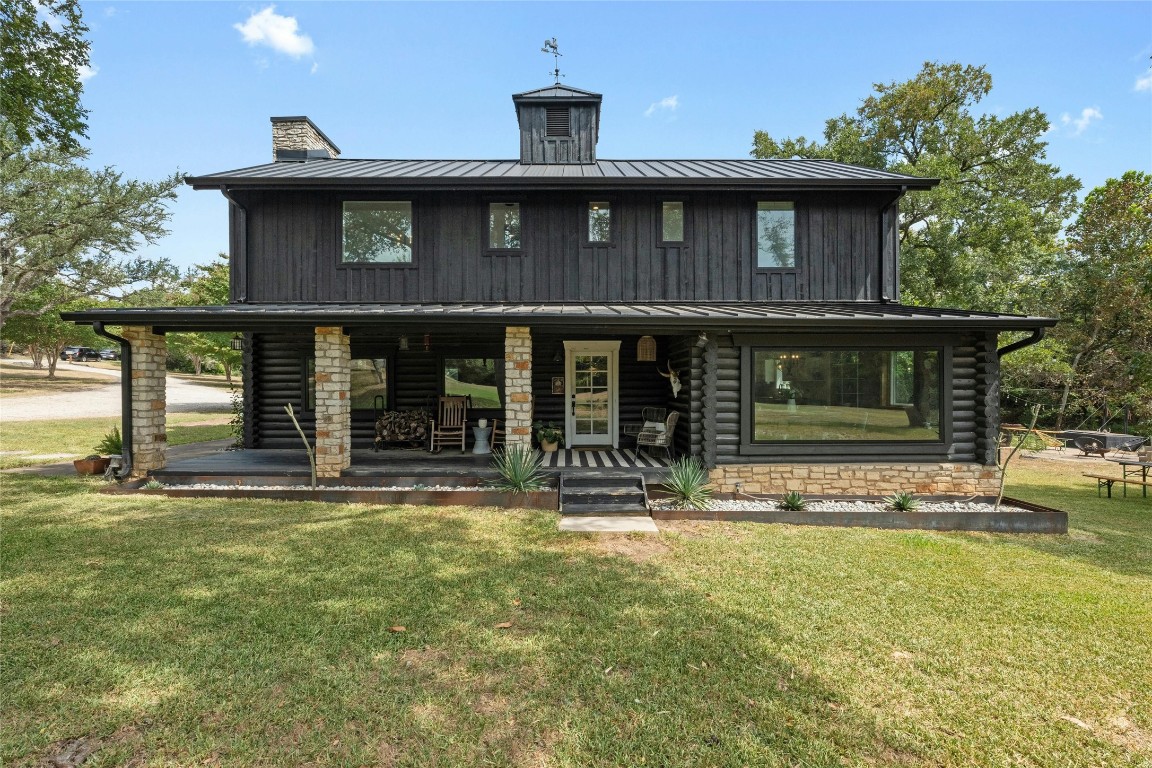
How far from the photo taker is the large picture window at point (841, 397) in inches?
300

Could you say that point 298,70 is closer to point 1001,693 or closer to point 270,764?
point 270,764

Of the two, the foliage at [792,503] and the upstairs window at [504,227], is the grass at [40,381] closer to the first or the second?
the upstairs window at [504,227]

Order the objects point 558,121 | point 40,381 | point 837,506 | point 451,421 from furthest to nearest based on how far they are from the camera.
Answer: point 40,381, point 558,121, point 451,421, point 837,506

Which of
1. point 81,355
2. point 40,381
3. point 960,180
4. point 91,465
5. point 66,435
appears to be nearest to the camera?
point 91,465

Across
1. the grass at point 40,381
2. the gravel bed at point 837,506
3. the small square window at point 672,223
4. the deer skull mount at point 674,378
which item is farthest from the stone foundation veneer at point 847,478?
the grass at point 40,381

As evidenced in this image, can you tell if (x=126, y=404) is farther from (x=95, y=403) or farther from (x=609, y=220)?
(x=95, y=403)

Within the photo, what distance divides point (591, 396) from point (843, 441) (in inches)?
187

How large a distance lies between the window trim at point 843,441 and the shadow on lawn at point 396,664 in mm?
3680

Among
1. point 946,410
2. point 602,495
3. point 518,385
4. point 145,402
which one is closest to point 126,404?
→ point 145,402

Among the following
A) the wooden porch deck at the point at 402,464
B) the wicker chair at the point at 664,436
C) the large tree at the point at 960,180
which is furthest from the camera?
the large tree at the point at 960,180

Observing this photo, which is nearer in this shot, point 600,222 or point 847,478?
point 847,478

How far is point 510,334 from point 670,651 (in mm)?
5459

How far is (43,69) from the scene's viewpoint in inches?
319

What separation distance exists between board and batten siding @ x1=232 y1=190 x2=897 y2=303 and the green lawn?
5393 mm
